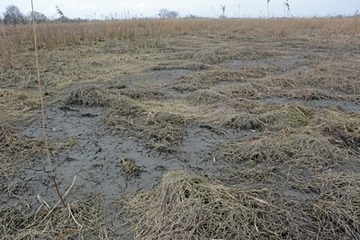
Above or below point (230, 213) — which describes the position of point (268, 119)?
above

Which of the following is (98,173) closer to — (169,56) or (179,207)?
(179,207)

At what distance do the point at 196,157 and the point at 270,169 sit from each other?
22.8 inches

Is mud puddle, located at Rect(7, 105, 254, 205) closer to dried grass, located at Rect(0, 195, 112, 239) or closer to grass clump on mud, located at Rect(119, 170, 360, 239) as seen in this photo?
dried grass, located at Rect(0, 195, 112, 239)

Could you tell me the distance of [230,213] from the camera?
1.63 meters

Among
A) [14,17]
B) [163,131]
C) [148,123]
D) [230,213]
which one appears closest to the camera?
[230,213]

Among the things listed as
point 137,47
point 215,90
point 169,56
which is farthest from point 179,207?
point 137,47

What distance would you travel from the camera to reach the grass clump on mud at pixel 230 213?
156cm

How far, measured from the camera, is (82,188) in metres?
2.04

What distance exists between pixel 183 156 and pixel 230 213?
87cm

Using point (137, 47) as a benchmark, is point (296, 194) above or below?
below

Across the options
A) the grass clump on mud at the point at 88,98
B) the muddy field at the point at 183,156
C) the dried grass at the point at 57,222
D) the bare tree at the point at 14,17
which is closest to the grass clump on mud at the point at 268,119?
the muddy field at the point at 183,156

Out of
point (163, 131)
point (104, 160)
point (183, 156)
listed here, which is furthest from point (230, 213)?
point (163, 131)

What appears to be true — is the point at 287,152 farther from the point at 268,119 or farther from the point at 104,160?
the point at 104,160

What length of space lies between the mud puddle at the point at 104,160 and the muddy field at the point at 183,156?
0.04 feet
